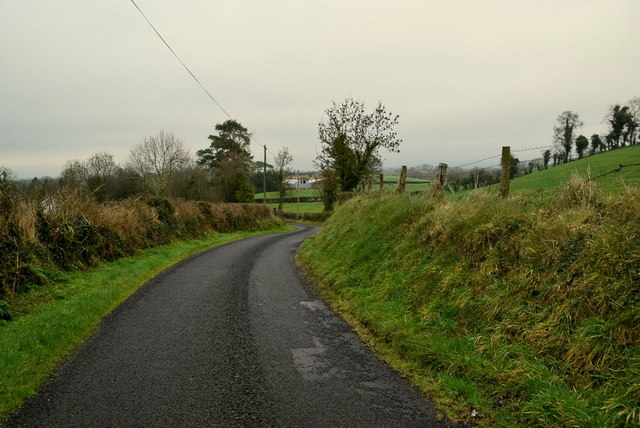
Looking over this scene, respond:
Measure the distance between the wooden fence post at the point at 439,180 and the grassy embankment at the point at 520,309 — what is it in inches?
82.8

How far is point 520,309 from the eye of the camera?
16.3 ft

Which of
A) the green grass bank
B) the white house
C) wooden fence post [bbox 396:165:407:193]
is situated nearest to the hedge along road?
the green grass bank

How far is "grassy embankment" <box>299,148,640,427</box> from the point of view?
365 cm

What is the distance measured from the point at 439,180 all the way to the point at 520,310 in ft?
20.9

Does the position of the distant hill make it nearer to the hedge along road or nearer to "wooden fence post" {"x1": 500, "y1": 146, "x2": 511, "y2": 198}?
"wooden fence post" {"x1": 500, "y1": 146, "x2": 511, "y2": 198}

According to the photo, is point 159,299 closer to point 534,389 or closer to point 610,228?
point 534,389

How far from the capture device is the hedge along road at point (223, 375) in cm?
374

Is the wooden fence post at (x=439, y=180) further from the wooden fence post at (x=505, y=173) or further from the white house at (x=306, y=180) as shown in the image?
the white house at (x=306, y=180)

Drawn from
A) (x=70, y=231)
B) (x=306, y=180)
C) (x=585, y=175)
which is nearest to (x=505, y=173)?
(x=585, y=175)

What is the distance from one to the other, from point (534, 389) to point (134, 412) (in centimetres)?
405

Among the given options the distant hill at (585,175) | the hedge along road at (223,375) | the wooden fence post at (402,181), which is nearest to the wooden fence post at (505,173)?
the distant hill at (585,175)

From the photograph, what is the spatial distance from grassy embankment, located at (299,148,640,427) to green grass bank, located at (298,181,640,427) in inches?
0.6

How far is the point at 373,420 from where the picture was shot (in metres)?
3.70

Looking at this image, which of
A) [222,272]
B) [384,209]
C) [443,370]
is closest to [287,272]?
[222,272]
